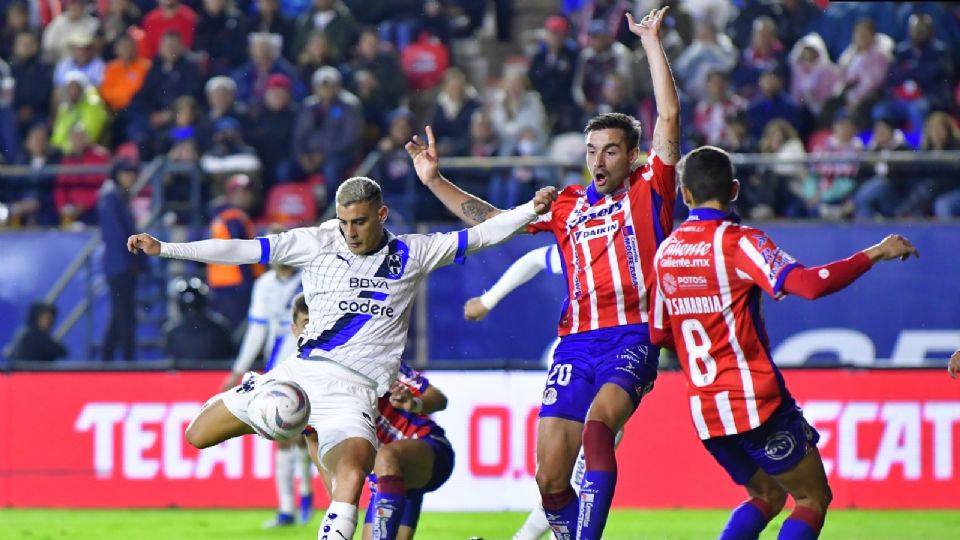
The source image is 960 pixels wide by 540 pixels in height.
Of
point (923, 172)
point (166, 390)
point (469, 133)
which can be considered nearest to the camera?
point (166, 390)

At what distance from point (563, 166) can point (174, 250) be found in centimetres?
812

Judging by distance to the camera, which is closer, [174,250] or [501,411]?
[174,250]

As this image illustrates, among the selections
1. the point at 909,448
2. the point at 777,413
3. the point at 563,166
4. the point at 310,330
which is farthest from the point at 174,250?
the point at 563,166

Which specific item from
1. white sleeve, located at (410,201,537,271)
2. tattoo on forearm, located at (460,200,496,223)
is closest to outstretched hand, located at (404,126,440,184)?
tattoo on forearm, located at (460,200,496,223)

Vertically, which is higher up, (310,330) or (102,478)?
(310,330)

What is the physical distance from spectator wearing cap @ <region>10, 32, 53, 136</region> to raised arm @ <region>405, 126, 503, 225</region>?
10.9 m

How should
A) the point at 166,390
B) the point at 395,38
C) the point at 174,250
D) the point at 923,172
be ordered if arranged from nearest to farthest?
the point at 174,250 < the point at 166,390 < the point at 923,172 < the point at 395,38

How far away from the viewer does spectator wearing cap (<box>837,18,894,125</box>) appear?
16.7m

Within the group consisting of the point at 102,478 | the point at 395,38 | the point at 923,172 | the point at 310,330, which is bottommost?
the point at 102,478

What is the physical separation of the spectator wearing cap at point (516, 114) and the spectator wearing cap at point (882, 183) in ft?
10.8

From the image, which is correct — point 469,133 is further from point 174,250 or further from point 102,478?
point 174,250

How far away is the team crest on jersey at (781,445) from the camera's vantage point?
738cm

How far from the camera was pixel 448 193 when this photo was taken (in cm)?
910

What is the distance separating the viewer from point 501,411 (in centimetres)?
1346
